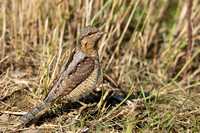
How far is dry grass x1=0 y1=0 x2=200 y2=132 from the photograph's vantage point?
310 centimetres

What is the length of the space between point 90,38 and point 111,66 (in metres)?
1.31

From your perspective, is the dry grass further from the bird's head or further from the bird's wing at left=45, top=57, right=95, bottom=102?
the bird's head

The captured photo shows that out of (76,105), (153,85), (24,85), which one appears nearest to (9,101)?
(24,85)

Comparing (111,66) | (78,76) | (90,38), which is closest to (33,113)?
(78,76)

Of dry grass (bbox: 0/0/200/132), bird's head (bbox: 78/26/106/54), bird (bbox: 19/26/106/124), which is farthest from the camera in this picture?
bird's head (bbox: 78/26/106/54)

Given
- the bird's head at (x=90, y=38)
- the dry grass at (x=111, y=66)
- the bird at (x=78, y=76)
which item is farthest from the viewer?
the bird's head at (x=90, y=38)

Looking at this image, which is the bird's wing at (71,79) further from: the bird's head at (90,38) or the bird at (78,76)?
the bird's head at (90,38)

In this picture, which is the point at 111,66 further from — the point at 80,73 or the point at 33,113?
the point at 33,113

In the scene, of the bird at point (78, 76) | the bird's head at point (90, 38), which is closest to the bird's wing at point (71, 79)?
the bird at point (78, 76)

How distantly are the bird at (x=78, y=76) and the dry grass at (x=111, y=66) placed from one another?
0.20 metres

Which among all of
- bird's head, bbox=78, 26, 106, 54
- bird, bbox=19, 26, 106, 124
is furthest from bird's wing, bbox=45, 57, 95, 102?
bird's head, bbox=78, 26, 106, 54

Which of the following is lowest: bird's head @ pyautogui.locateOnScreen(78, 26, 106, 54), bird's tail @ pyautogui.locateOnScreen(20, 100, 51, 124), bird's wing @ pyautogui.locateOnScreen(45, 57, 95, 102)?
bird's tail @ pyautogui.locateOnScreen(20, 100, 51, 124)

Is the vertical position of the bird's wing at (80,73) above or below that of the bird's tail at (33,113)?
above

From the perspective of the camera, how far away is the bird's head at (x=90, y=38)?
3289 mm
